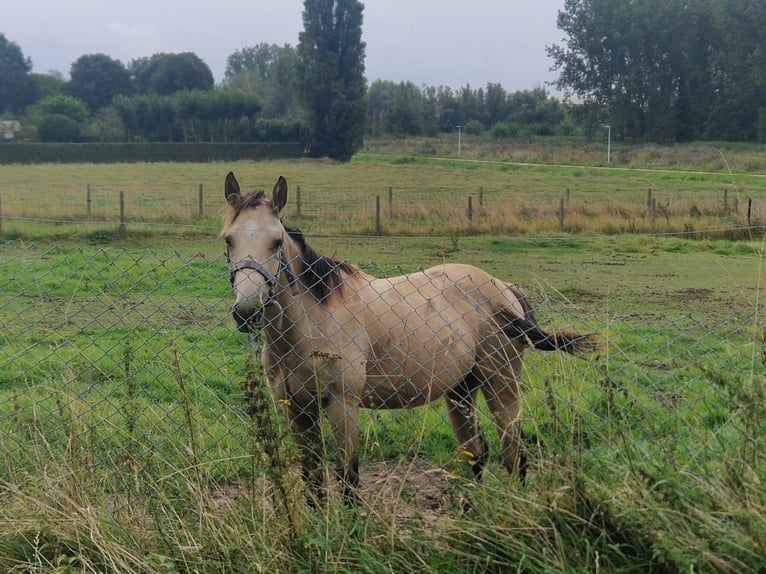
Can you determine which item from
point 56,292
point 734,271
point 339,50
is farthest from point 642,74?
point 56,292

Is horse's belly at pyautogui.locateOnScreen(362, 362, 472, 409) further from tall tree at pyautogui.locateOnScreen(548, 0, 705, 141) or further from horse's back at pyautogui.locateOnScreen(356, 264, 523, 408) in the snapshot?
tall tree at pyautogui.locateOnScreen(548, 0, 705, 141)

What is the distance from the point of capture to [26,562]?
10.8ft

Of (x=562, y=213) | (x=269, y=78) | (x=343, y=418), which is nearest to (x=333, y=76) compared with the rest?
(x=562, y=213)

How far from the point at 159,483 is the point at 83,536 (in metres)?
0.43

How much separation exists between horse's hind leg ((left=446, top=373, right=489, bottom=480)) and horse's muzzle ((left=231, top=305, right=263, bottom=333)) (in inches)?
62.8

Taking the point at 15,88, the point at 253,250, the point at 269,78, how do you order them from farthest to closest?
the point at 269,78 < the point at 15,88 < the point at 253,250

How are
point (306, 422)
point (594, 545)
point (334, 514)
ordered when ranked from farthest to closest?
point (306, 422) → point (334, 514) → point (594, 545)

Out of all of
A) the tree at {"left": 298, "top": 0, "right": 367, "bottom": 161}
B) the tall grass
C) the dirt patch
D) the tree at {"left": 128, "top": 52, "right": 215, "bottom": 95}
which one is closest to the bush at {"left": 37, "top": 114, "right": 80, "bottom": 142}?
the tall grass

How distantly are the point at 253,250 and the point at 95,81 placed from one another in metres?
103

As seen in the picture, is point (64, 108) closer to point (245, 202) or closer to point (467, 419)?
point (245, 202)

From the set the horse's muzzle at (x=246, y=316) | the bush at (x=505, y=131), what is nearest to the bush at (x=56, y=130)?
the bush at (x=505, y=131)

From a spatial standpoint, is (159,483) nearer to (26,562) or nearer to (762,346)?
(26,562)

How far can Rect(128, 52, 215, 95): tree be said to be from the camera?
9988cm

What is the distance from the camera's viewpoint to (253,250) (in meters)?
4.03
